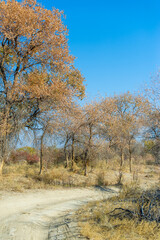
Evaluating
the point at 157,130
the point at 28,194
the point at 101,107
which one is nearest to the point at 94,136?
the point at 101,107

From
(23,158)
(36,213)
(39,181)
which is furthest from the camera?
(23,158)

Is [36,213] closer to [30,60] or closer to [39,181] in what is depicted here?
[39,181]

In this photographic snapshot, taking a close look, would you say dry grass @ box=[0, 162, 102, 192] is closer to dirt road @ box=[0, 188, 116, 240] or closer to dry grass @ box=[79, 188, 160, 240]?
dirt road @ box=[0, 188, 116, 240]

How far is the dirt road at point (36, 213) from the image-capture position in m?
5.65

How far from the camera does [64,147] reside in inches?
852

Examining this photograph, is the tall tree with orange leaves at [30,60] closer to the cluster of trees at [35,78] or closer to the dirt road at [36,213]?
the cluster of trees at [35,78]

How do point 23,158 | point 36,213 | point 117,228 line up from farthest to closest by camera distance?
point 23,158 → point 36,213 → point 117,228

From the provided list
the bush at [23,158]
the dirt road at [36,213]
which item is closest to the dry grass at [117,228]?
the dirt road at [36,213]

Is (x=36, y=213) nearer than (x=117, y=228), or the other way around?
(x=117, y=228)

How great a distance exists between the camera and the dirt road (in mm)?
5648

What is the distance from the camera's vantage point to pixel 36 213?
7680 millimetres

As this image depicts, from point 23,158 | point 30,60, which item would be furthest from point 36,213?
point 23,158

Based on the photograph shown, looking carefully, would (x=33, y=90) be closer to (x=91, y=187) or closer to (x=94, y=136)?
(x=91, y=187)

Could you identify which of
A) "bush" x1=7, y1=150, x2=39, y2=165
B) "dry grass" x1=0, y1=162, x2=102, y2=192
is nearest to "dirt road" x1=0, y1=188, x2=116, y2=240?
"dry grass" x1=0, y1=162, x2=102, y2=192
